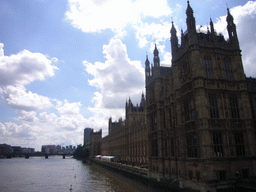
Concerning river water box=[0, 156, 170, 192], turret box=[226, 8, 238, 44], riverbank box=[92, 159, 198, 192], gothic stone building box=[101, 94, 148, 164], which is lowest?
river water box=[0, 156, 170, 192]

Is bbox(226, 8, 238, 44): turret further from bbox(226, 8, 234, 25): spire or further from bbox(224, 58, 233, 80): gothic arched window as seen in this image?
bbox(224, 58, 233, 80): gothic arched window

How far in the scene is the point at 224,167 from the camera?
2722 cm

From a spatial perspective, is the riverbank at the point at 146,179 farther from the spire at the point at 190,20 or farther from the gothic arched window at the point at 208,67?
the spire at the point at 190,20

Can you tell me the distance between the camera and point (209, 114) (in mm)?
28328

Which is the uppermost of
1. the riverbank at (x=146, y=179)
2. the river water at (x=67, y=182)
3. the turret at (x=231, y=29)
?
the turret at (x=231, y=29)

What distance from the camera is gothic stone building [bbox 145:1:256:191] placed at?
27.3 meters

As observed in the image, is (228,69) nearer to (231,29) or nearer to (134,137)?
(231,29)

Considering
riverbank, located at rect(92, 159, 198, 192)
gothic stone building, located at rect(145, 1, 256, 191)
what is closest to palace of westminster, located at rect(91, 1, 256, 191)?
gothic stone building, located at rect(145, 1, 256, 191)

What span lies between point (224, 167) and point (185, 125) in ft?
25.4

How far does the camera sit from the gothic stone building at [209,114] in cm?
2728

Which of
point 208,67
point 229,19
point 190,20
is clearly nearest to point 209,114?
point 208,67

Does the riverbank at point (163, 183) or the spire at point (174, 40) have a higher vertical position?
the spire at point (174, 40)

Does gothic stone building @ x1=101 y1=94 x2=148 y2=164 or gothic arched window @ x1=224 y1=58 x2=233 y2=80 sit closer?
gothic arched window @ x1=224 y1=58 x2=233 y2=80

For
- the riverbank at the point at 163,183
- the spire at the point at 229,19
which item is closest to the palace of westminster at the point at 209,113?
the spire at the point at 229,19
